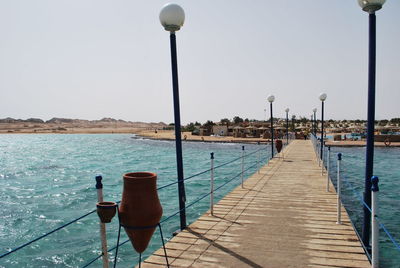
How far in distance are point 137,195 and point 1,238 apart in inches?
348

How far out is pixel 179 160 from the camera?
5.26 metres

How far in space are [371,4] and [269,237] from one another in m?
3.55

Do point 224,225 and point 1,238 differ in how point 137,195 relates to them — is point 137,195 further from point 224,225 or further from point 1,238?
point 1,238

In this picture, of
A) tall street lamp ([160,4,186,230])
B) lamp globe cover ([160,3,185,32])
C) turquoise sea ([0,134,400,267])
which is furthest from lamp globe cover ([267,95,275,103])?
lamp globe cover ([160,3,185,32])

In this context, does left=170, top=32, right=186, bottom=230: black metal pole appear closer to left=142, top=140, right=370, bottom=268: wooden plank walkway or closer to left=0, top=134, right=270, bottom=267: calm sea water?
left=142, top=140, right=370, bottom=268: wooden plank walkway

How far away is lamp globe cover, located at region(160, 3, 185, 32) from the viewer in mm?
4945

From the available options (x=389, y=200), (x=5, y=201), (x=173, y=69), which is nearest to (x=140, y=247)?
(x=173, y=69)

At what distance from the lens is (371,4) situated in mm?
4391

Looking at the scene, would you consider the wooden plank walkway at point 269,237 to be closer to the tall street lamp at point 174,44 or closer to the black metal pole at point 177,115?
the black metal pole at point 177,115

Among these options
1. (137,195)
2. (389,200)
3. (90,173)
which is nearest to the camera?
(137,195)

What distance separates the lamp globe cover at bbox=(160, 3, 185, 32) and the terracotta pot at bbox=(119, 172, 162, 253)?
9.16ft

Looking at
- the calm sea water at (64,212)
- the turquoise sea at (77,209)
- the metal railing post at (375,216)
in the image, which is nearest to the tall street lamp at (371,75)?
the metal railing post at (375,216)

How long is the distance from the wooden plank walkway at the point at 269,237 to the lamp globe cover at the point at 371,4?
3.24 meters

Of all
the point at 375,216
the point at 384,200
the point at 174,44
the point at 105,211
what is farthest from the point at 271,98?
the point at 105,211
